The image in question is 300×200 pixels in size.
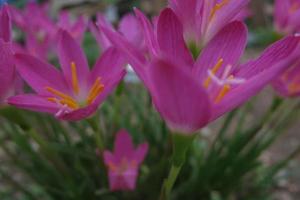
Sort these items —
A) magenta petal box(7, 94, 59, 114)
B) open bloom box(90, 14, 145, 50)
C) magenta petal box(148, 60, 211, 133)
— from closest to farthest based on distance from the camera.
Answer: magenta petal box(148, 60, 211, 133) → magenta petal box(7, 94, 59, 114) → open bloom box(90, 14, 145, 50)

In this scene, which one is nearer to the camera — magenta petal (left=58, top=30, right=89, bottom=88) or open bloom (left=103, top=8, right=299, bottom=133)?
open bloom (left=103, top=8, right=299, bottom=133)

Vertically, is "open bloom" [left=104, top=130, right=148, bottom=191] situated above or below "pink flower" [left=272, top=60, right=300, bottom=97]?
above

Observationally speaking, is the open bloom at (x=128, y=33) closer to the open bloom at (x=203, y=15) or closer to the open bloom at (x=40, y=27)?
the open bloom at (x=40, y=27)

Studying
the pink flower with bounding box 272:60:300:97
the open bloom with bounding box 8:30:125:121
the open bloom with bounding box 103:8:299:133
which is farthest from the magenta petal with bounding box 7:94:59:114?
the pink flower with bounding box 272:60:300:97

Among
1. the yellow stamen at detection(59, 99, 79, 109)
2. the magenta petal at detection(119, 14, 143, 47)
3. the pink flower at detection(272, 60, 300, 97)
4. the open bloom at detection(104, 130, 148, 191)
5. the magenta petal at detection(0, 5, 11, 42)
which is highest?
the magenta petal at detection(0, 5, 11, 42)

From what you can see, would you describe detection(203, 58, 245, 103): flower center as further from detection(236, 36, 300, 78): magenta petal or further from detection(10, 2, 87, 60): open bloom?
detection(10, 2, 87, 60): open bloom

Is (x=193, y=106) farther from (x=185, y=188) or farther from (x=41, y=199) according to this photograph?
(x=41, y=199)

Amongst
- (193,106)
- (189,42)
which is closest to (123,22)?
(189,42)

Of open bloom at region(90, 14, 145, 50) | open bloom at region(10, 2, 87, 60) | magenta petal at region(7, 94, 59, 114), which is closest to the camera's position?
magenta petal at region(7, 94, 59, 114)
